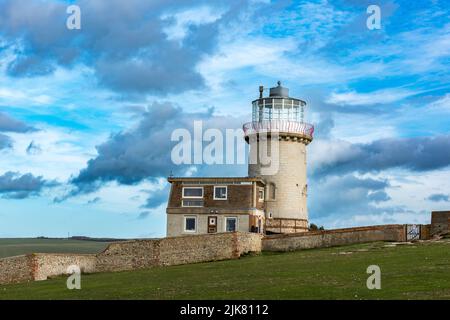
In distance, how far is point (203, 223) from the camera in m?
53.4

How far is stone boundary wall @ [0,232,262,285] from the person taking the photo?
4453 centimetres

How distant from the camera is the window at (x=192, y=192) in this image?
5412cm

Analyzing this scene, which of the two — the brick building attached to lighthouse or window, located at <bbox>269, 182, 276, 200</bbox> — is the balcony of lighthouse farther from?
window, located at <bbox>269, 182, 276, 200</bbox>

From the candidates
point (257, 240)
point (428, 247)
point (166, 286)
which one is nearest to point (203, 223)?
point (257, 240)

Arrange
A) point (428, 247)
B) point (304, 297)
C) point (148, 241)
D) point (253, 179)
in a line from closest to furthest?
point (304, 297)
point (428, 247)
point (148, 241)
point (253, 179)

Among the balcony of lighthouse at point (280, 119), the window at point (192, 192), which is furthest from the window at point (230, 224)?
the balcony of lighthouse at point (280, 119)

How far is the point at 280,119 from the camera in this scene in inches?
2244

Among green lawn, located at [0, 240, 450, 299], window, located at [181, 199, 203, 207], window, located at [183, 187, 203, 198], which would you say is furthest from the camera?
window, located at [183, 187, 203, 198]

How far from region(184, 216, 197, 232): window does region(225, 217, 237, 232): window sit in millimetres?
2530

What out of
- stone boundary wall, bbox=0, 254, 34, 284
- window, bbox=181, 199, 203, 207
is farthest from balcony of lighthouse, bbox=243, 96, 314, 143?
stone boundary wall, bbox=0, 254, 34, 284

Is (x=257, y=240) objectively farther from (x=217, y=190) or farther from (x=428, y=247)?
(x=428, y=247)

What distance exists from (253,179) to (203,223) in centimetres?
521

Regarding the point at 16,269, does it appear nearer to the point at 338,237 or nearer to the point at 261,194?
the point at 261,194

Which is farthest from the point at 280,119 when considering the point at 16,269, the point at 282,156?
the point at 16,269
